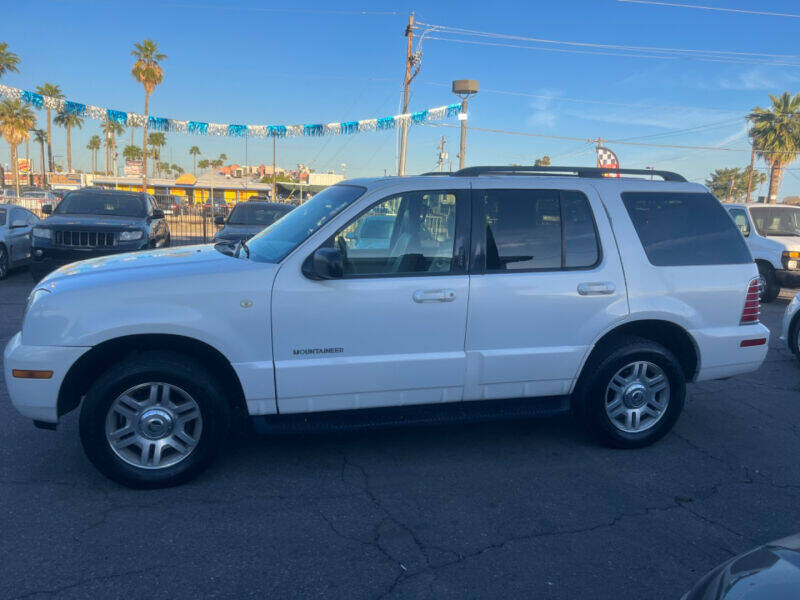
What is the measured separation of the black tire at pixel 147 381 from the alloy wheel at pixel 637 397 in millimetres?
2665

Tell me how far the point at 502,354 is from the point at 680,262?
153 centimetres

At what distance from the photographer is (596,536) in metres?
3.34

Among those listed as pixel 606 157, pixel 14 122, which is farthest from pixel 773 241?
pixel 14 122

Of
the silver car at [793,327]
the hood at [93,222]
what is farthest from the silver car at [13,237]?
the silver car at [793,327]

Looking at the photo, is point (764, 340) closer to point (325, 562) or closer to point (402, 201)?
point (402, 201)

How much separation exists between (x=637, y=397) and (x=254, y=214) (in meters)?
10.1

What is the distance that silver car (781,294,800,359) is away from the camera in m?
7.14

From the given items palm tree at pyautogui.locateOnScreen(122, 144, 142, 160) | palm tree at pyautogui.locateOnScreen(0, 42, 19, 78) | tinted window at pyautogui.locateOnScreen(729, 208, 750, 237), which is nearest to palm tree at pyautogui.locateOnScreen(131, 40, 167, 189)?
palm tree at pyautogui.locateOnScreen(0, 42, 19, 78)

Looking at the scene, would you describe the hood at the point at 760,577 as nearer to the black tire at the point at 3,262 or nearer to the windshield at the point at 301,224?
the windshield at the point at 301,224

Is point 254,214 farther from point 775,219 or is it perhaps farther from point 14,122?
point 14,122

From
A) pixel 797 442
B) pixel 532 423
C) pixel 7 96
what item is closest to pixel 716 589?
pixel 532 423

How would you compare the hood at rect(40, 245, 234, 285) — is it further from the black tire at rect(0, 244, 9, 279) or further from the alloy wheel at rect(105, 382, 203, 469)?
the black tire at rect(0, 244, 9, 279)

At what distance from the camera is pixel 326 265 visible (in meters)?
3.62

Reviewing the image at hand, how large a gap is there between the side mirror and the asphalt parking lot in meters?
1.32
